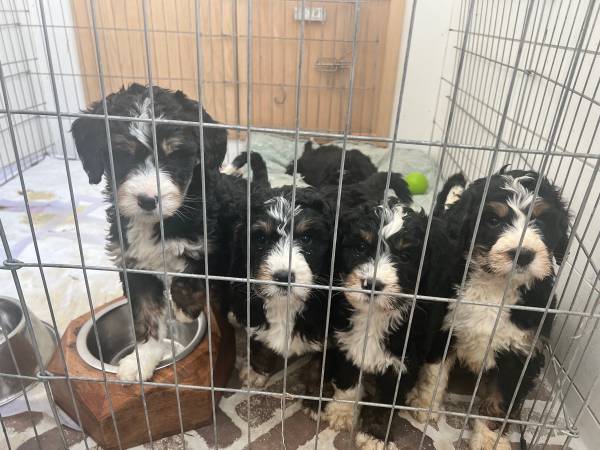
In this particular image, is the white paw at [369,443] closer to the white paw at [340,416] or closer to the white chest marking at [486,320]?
the white paw at [340,416]

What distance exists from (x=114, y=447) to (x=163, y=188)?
98cm

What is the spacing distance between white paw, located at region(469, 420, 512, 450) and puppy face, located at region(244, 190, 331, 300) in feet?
2.77

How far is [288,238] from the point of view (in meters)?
1.52

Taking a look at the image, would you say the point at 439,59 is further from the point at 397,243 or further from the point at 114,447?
the point at 114,447

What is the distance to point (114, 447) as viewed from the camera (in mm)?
1720

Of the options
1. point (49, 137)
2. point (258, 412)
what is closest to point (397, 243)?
point (258, 412)

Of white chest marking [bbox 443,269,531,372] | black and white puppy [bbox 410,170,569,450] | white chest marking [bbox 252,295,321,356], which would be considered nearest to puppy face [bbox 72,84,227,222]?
white chest marking [bbox 252,295,321,356]

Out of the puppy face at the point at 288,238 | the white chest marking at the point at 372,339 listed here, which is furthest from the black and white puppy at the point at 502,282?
the puppy face at the point at 288,238

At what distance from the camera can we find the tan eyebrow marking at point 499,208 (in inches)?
58.9

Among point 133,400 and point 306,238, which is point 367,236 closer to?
point 306,238

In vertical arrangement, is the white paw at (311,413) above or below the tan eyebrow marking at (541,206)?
below

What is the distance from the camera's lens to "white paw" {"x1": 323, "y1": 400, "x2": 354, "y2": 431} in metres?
1.84

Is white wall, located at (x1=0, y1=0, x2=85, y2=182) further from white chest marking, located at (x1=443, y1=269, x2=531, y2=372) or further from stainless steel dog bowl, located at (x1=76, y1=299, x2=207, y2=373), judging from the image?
white chest marking, located at (x1=443, y1=269, x2=531, y2=372)

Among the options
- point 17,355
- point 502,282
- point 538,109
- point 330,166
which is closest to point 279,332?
point 502,282
